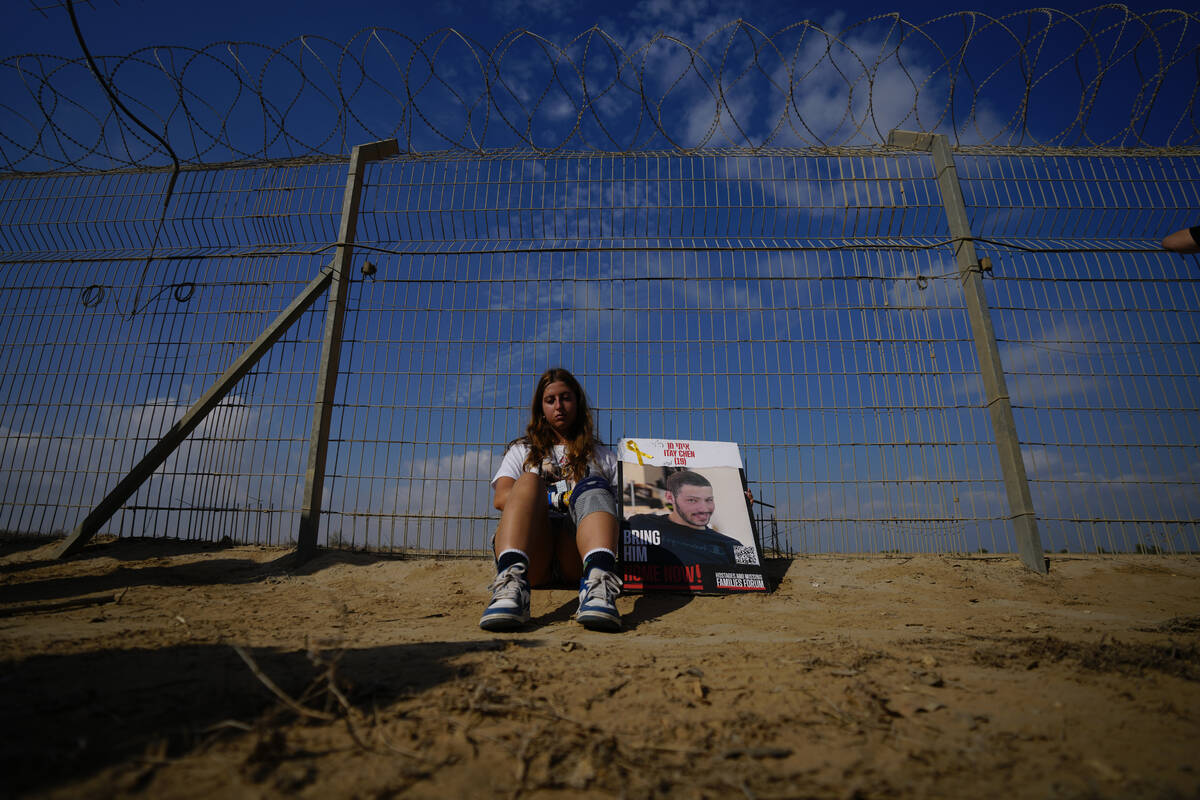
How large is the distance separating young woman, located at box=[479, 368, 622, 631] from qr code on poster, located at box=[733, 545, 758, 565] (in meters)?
0.95

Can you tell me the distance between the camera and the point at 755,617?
2.92 meters

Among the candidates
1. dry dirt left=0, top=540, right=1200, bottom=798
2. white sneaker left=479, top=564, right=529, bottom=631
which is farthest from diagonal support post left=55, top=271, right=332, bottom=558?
white sneaker left=479, top=564, right=529, bottom=631

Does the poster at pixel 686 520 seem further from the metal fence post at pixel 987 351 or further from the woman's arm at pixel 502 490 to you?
the metal fence post at pixel 987 351

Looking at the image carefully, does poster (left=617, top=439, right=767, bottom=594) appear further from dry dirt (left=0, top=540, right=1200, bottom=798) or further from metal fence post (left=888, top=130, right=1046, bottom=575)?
metal fence post (left=888, top=130, right=1046, bottom=575)

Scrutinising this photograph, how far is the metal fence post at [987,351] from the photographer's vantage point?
389 centimetres

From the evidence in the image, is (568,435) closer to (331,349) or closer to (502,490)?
(502,490)

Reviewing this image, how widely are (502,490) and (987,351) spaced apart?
142 inches

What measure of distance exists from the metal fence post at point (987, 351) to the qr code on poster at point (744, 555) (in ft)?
6.32

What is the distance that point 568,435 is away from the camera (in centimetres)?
350

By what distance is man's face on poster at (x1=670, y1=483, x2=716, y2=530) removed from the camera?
3701 millimetres

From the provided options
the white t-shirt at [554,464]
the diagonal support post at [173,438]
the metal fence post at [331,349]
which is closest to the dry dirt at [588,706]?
the white t-shirt at [554,464]

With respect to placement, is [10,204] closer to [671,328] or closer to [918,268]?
[671,328]

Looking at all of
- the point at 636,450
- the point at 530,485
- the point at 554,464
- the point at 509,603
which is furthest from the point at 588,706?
the point at 636,450

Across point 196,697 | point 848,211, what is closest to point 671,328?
point 848,211
